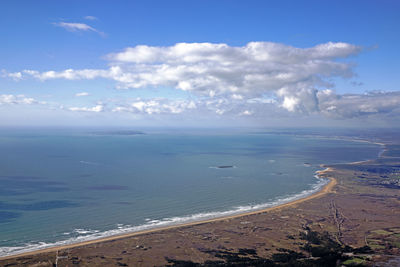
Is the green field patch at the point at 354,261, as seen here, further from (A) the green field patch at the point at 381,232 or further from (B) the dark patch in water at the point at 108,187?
(B) the dark patch in water at the point at 108,187

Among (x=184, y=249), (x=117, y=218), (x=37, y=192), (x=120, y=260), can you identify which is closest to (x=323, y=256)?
(x=184, y=249)

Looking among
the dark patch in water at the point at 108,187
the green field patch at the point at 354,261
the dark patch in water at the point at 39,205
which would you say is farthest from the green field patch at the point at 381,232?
the dark patch in water at the point at 39,205

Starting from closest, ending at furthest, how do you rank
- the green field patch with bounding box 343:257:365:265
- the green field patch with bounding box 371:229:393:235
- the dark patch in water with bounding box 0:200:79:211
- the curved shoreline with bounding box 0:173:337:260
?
the green field patch with bounding box 343:257:365:265
the curved shoreline with bounding box 0:173:337:260
the green field patch with bounding box 371:229:393:235
the dark patch in water with bounding box 0:200:79:211

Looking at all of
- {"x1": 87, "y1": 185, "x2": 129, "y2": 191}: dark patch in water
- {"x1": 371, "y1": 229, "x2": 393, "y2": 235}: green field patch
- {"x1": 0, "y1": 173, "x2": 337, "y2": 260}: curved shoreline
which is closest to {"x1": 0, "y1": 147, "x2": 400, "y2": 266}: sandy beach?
{"x1": 371, "y1": 229, "x2": 393, "y2": 235}: green field patch

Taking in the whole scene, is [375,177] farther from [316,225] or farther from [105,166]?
[105,166]

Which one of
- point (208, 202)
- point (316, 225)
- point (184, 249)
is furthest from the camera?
point (208, 202)

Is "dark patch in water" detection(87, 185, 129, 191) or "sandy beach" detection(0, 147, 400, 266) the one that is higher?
"dark patch in water" detection(87, 185, 129, 191)

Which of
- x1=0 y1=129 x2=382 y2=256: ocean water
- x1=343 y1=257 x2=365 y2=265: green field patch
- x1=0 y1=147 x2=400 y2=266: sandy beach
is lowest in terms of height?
x1=343 y1=257 x2=365 y2=265: green field patch

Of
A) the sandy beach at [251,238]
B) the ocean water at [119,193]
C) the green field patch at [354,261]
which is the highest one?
the ocean water at [119,193]

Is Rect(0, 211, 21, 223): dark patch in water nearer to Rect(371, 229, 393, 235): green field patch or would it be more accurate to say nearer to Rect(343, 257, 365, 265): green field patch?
Rect(343, 257, 365, 265): green field patch
